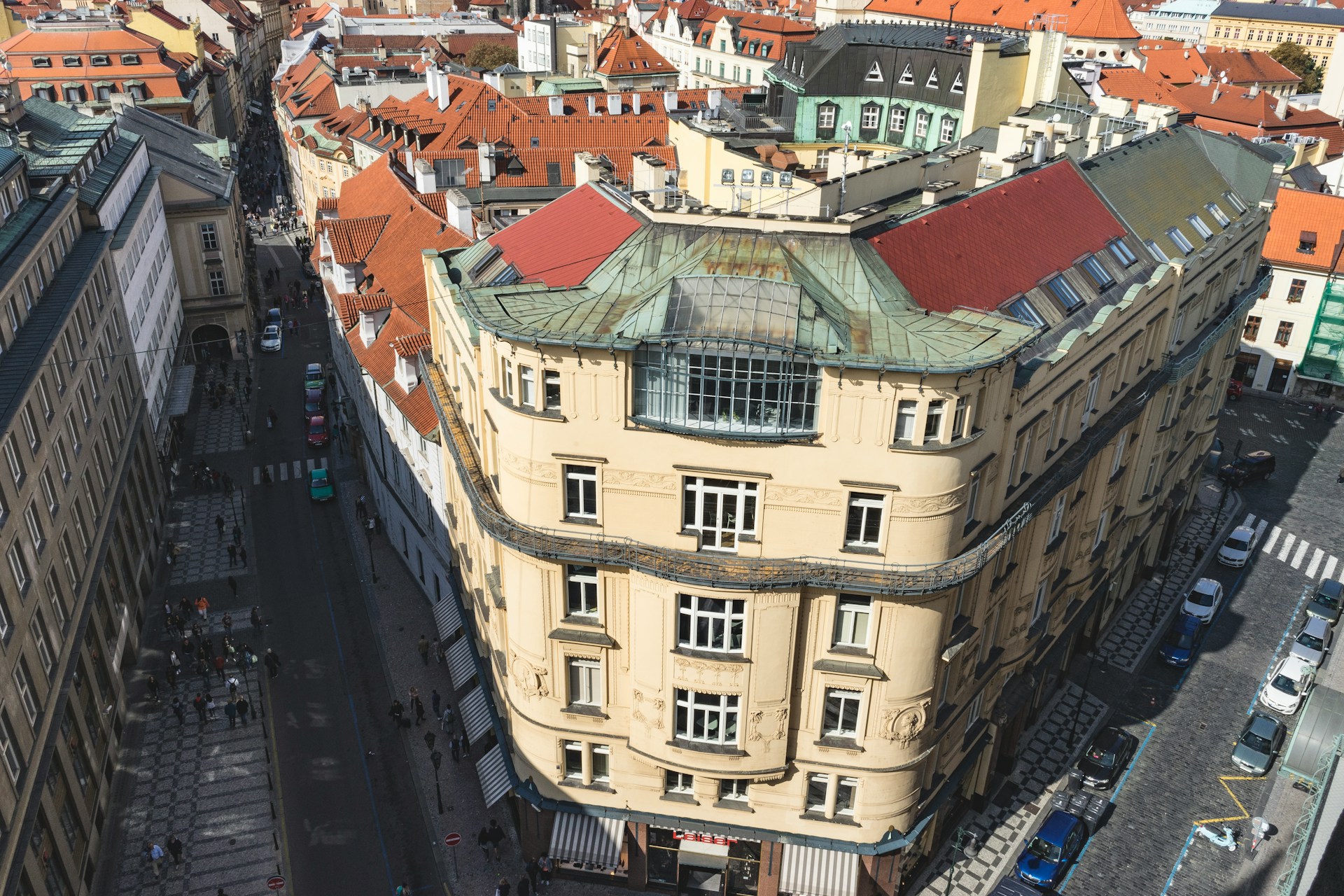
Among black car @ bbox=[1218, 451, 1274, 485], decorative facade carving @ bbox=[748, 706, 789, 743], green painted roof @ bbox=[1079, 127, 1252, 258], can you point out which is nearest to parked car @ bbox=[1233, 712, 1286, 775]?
green painted roof @ bbox=[1079, 127, 1252, 258]

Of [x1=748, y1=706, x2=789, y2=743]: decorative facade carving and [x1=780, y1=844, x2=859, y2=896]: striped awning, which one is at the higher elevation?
[x1=748, y1=706, x2=789, y2=743]: decorative facade carving

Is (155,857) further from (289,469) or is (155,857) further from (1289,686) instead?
(1289,686)

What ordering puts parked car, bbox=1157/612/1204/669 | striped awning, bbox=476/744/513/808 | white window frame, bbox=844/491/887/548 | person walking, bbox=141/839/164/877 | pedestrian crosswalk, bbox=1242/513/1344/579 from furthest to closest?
pedestrian crosswalk, bbox=1242/513/1344/579
parked car, bbox=1157/612/1204/669
striped awning, bbox=476/744/513/808
person walking, bbox=141/839/164/877
white window frame, bbox=844/491/887/548

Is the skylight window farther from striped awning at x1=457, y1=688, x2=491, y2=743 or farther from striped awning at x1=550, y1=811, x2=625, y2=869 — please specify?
striped awning at x1=457, y1=688, x2=491, y2=743

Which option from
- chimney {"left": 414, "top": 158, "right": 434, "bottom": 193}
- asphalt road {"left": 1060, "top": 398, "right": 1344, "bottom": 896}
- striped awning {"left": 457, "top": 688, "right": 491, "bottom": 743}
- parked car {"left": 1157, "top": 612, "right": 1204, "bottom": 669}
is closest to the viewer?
asphalt road {"left": 1060, "top": 398, "right": 1344, "bottom": 896}

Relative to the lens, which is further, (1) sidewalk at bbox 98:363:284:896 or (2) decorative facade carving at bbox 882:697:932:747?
(1) sidewalk at bbox 98:363:284:896

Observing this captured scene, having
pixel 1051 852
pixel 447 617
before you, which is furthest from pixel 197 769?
pixel 1051 852

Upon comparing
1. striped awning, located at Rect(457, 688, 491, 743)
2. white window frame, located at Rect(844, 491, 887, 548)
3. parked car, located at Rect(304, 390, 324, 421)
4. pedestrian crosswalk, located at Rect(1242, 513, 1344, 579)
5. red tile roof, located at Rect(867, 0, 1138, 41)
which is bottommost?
pedestrian crosswalk, located at Rect(1242, 513, 1344, 579)
